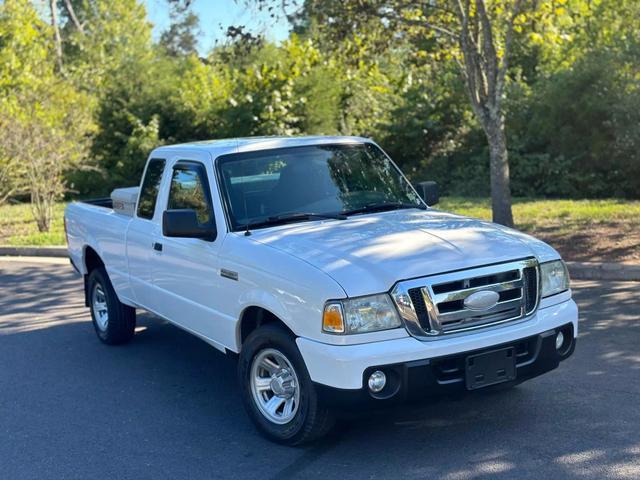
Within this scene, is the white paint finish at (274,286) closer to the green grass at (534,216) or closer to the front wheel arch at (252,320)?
the front wheel arch at (252,320)

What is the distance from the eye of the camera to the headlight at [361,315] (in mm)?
4426

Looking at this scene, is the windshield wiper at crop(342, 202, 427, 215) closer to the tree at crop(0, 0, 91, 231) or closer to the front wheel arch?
the front wheel arch

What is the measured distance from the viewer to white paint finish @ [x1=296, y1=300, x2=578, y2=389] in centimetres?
436

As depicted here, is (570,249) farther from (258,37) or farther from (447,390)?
(447,390)

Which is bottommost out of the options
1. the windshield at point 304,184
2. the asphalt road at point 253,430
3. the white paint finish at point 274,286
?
the asphalt road at point 253,430

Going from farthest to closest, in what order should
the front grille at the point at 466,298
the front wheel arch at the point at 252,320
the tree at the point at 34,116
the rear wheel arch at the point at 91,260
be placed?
the tree at the point at 34,116, the rear wheel arch at the point at 91,260, the front wheel arch at the point at 252,320, the front grille at the point at 466,298

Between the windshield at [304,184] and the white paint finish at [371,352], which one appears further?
the windshield at [304,184]

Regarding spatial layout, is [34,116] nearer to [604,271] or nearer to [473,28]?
[473,28]

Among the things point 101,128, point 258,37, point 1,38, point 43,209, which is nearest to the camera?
point 258,37

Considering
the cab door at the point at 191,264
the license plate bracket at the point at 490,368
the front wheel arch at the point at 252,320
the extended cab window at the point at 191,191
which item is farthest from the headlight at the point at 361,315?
the extended cab window at the point at 191,191

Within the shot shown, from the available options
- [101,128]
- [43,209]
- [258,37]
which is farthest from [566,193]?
[101,128]

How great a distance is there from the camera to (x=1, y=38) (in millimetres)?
20406

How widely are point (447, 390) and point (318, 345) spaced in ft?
2.55

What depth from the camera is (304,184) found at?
595cm
